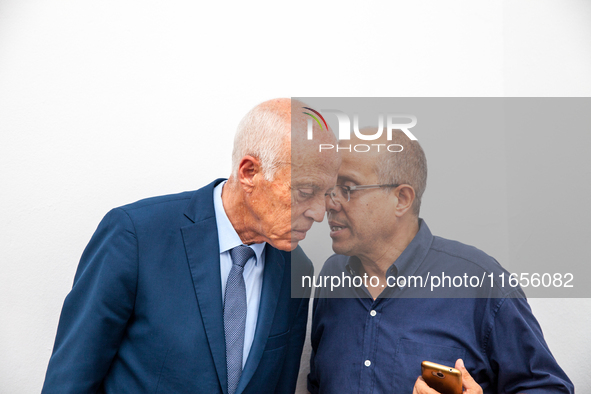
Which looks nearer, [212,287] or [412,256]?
[212,287]

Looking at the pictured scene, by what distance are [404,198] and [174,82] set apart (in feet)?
3.63

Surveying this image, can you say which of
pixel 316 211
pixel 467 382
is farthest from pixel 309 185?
pixel 467 382

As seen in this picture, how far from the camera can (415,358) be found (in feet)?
4.36

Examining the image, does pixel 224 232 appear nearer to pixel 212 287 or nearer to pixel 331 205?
pixel 212 287

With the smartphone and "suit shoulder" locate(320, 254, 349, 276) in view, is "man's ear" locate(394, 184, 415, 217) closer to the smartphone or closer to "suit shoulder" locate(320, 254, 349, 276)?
"suit shoulder" locate(320, 254, 349, 276)

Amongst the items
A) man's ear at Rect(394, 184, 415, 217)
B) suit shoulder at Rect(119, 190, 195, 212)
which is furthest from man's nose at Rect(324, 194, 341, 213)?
suit shoulder at Rect(119, 190, 195, 212)

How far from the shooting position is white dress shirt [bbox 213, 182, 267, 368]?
1.37 m

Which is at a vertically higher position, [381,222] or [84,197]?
[84,197]

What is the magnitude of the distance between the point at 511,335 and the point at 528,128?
95cm

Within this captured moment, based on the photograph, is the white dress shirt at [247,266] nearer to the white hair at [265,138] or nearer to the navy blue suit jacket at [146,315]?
the navy blue suit jacket at [146,315]

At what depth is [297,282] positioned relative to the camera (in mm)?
1550

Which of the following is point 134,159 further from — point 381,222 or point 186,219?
point 381,222

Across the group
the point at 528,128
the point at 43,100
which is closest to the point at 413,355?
the point at 528,128

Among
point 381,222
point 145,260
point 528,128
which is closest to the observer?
point 145,260
